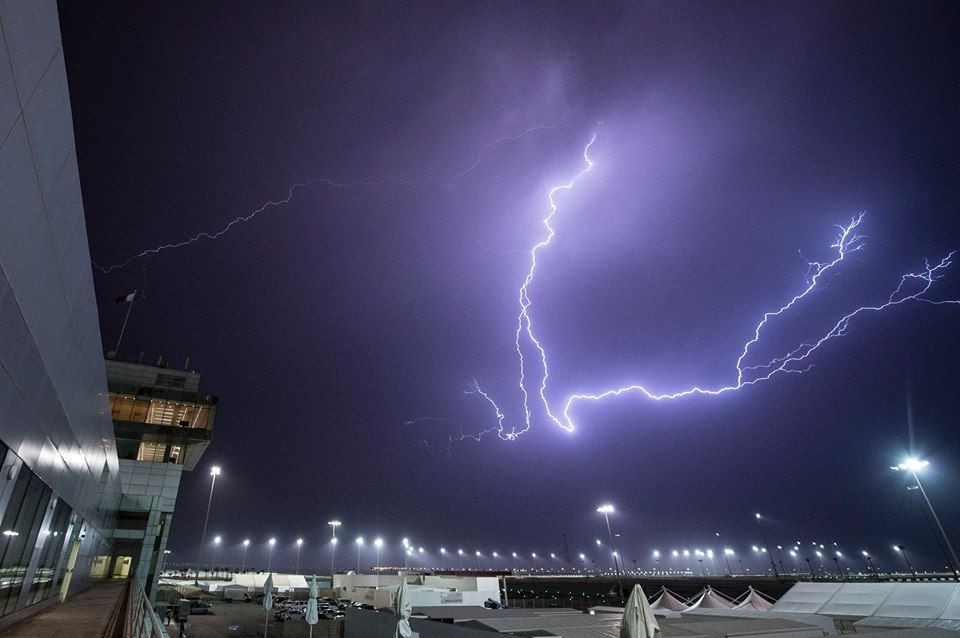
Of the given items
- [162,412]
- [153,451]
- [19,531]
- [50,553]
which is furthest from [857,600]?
[162,412]

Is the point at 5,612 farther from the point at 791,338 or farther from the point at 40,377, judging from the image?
the point at 791,338

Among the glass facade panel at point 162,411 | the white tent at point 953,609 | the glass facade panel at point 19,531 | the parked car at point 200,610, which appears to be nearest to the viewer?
the glass facade panel at point 19,531

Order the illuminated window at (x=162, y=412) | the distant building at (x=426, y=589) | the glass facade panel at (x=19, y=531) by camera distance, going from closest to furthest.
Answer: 1. the glass facade panel at (x=19, y=531)
2. the distant building at (x=426, y=589)
3. the illuminated window at (x=162, y=412)

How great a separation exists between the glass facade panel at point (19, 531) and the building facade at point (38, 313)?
27 mm

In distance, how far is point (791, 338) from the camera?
89.4 m

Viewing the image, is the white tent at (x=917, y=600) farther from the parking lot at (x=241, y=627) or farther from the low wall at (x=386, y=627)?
the parking lot at (x=241, y=627)

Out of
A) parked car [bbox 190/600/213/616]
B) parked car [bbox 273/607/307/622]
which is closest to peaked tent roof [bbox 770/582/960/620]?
parked car [bbox 273/607/307/622]

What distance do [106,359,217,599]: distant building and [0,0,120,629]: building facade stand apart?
978 inches

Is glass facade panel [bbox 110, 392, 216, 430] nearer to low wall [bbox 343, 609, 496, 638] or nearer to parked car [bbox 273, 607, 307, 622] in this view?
parked car [bbox 273, 607, 307, 622]

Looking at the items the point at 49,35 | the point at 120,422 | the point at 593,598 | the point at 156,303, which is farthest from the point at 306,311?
the point at 593,598

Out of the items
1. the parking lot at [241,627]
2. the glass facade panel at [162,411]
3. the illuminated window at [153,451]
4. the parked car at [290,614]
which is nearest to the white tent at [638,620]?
the parking lot at [241,627]

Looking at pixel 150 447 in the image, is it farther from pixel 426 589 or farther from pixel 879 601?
pixel 879 601

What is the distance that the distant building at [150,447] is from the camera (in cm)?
3244

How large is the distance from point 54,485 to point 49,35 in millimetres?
8444
